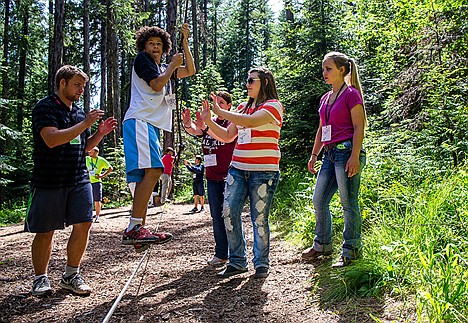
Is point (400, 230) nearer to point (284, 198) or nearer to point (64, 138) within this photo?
point (64, 138)

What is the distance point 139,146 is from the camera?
3.38 metres

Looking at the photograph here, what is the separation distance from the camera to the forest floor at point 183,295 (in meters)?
2.90

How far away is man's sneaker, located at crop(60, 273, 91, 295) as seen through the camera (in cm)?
356

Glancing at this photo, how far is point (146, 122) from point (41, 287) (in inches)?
67.5

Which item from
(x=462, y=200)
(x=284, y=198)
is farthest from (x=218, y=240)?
(x=284, y=198)

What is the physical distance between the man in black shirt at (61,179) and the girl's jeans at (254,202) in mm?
1267

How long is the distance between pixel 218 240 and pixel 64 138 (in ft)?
7.02

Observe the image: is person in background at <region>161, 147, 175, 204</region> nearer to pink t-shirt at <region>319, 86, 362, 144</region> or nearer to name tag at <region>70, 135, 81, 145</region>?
name tag at <region>70, 135, 81, 145</region>

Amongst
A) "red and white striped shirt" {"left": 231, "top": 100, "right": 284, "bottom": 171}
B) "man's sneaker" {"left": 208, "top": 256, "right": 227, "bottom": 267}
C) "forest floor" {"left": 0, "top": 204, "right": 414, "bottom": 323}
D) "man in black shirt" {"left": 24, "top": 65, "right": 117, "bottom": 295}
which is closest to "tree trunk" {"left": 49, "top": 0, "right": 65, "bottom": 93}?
"forest floor" {"left": 0, "top": 204, "right": 414, "bottom": 323}

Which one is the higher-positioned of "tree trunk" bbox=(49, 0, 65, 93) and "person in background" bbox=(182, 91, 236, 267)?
"tree trunk" bbox=(49, 0, 65, 93)

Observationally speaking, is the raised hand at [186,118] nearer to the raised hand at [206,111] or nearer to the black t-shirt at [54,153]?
the raised hand at [206,111]

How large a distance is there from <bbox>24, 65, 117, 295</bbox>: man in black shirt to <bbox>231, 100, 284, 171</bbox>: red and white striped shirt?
125 cm

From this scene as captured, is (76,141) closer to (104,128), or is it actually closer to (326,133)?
(104,128)

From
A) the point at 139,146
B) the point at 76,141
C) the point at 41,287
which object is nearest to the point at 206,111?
the point at 139,146
